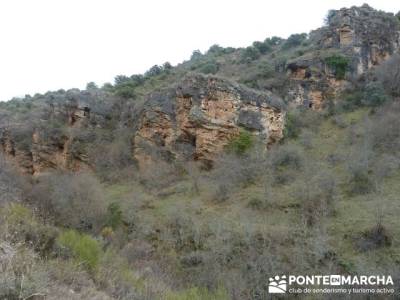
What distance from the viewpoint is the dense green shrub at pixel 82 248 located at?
521cm

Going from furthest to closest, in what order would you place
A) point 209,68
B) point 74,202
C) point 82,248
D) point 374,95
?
point 209,68
point 374,95
point 74,202
point 82,248

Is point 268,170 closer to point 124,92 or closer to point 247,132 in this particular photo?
point 247,132

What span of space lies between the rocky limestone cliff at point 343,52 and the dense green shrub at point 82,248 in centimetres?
2478

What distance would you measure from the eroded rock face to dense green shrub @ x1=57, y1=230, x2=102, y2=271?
1706 centimetres

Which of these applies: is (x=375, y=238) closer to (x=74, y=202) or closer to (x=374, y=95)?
(x=74, y=202)

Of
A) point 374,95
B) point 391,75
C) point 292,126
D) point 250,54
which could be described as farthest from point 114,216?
point 250,54

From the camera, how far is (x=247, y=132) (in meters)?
22.6

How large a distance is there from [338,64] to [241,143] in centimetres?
1147

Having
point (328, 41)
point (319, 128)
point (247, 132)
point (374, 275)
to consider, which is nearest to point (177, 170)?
point (247, 132)

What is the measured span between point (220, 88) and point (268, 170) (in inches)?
230

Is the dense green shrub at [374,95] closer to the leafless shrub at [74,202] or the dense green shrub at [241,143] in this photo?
the dense green shrub at [241,143]

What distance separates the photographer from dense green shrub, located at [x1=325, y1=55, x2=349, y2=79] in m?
28.5

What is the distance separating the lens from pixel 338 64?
2852 cm

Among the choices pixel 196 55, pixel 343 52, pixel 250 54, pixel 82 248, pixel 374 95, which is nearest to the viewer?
pixel 82 248
